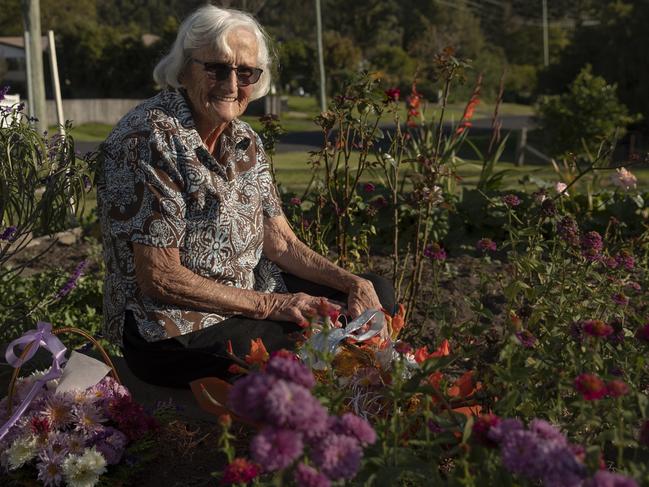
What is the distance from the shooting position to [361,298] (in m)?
2.95

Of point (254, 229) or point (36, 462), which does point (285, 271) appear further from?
point (36, 462)

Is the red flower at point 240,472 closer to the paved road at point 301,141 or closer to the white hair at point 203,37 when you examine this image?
the white hair at point 203,37

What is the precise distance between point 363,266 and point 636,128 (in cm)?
1565

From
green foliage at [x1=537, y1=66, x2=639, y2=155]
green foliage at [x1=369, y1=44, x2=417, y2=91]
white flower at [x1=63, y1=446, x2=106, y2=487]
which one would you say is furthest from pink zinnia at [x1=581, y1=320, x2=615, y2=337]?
green foliage at [x1=369, y1=44, x2=417, y2=91]

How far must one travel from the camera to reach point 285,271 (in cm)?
321

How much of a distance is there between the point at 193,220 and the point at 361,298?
0.67 m

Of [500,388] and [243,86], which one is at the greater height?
[243,86]

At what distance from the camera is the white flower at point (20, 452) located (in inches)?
81.1

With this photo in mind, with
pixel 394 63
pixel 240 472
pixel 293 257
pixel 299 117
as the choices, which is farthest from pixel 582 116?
pixel 394 63

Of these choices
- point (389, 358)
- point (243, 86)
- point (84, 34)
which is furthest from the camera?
point (84, 34)

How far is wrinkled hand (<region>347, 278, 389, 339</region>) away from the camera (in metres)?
2.93

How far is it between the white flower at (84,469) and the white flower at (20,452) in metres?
0.10

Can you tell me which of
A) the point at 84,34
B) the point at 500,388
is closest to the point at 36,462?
the point at 500,388

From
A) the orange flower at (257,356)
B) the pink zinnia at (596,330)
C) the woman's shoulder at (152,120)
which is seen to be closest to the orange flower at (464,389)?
the orange flower at (257,356)
